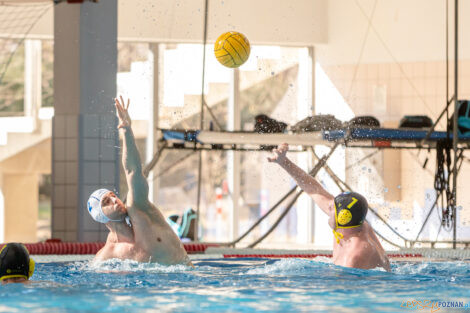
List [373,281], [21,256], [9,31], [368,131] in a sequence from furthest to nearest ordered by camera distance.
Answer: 1. [9,31]
2. [368,131]
3. [373,281]
4. [21,256]

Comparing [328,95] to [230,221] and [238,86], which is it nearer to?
[238,86]

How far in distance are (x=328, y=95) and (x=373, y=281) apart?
22.8ft

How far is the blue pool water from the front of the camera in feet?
9.95

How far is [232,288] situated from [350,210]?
2.56 feet

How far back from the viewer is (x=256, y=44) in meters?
10.4

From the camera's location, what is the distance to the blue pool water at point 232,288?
119 inches

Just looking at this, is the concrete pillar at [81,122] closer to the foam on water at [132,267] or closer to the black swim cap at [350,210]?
the foam on water at [132,267]

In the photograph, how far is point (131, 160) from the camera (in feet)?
13.3

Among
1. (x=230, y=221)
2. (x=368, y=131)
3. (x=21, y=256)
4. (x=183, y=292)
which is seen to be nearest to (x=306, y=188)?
(x=183, y=292)

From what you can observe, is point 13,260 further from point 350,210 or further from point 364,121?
point 364,121

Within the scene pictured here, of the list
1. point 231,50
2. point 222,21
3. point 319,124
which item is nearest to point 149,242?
point 231,50

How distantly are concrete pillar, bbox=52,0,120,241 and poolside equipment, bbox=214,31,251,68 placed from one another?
1544 mm

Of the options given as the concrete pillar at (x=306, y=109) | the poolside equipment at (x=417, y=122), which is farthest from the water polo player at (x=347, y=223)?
the concrete pillar at (x=306, y=109)

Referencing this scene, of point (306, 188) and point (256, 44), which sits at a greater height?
point (256, 44)
